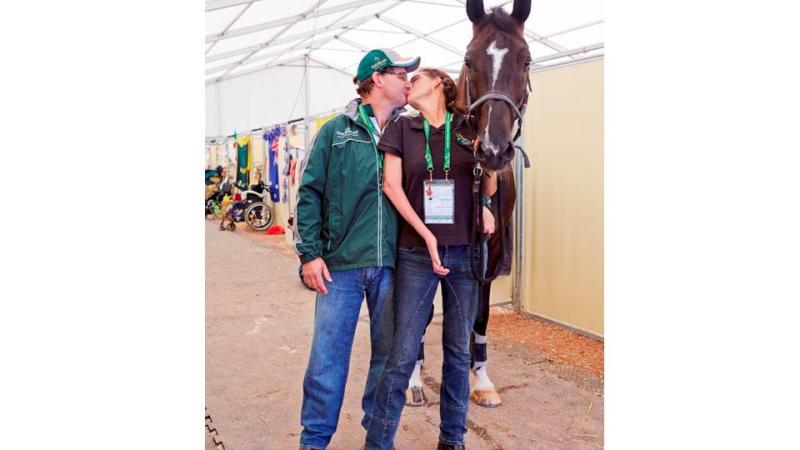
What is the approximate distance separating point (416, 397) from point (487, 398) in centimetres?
33

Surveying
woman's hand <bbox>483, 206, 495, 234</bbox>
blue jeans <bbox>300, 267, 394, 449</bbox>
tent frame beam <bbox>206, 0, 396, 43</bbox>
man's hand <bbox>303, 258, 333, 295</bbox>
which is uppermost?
tent frame beam <bbox>206, 0, 396, 43</bbox>

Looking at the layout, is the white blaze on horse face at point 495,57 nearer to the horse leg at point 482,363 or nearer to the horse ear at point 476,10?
the horse ear at point 476,10

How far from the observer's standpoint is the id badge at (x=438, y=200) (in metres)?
1.65

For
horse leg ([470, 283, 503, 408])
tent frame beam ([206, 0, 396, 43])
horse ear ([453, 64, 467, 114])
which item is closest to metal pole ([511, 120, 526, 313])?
horse leg ([470, 283, 503, 408])

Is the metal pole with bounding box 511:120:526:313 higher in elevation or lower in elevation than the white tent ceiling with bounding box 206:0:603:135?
lower

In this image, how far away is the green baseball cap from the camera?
67.7 inches

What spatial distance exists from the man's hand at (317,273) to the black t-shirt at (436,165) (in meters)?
0.28

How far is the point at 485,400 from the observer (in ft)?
8.23

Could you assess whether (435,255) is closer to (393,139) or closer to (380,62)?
(393,139)

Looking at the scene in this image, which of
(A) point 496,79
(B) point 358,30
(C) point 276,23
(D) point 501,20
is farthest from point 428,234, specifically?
→ (B) point 358,30

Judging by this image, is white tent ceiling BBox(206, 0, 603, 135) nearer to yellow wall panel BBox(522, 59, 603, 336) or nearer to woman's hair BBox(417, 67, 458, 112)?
yellow wall panel BBox(522, 59, 603, 336)

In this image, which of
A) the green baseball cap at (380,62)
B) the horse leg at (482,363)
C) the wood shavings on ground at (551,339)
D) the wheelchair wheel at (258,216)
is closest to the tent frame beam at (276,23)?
the wheelchair wheel at (258,216)

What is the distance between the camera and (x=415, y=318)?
67.0 inches
